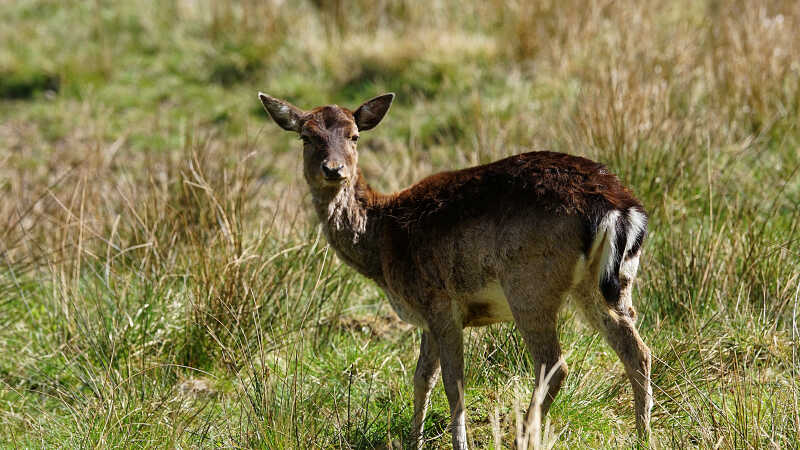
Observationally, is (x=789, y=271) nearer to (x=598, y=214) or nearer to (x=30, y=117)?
(x=598, y=214)

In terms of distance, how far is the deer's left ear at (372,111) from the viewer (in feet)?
17.0

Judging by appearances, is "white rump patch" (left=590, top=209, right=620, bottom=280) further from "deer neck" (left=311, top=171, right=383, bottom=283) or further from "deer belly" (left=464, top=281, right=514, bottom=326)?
"deer neck" (left=311, top=171, right=383, bottom=283)

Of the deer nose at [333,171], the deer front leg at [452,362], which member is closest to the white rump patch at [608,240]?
the deer front leg at [452,362]

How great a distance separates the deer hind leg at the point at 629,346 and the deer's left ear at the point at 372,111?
5.42 feet

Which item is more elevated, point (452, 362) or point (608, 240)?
point (608, 240)

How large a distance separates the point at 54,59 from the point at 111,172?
297 centimetres

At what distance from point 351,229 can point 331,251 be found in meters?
0.99

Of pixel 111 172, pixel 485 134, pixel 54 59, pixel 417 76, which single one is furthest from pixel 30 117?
pixel 485 134

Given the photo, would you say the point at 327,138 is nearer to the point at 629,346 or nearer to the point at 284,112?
the point at 284,112

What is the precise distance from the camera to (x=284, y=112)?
510 centimetres

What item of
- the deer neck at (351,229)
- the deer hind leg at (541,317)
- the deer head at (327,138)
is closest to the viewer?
the deer hind leg at (541,317)

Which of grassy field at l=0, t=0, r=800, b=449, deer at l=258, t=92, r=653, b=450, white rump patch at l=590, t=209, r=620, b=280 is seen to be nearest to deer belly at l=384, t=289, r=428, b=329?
deer at l=258, t=92, r=653, b=450

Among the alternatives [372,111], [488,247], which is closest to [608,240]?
[488,247]

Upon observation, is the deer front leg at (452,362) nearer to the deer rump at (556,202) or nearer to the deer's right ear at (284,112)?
the deer rump at (556,202)
